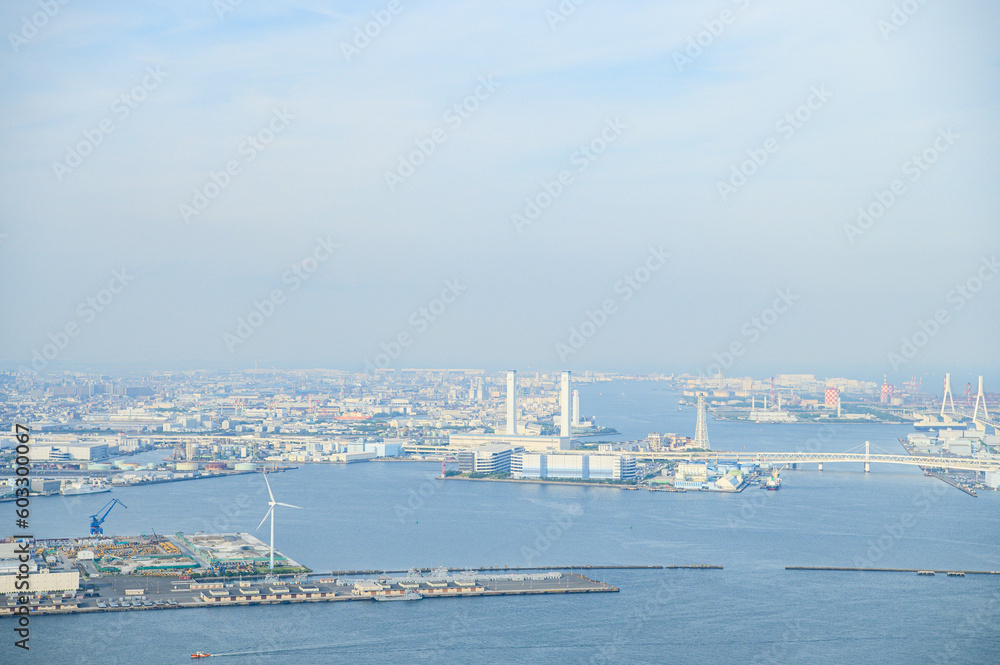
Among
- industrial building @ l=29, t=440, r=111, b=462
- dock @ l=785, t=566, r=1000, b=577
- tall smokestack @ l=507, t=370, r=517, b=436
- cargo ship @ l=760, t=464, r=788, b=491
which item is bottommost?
dock @ l=785, t=566, r=1000, b=577

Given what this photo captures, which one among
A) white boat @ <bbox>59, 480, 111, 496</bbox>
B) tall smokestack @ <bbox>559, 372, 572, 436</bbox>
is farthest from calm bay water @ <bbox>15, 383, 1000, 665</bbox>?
tall smokestack @ <bbox>559, 372, 572, 436</bbox>

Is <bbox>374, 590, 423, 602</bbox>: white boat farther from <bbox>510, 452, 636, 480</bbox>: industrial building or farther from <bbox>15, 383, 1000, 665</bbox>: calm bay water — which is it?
<bbox>510, 452, 636, 480</bbox>: industrial building

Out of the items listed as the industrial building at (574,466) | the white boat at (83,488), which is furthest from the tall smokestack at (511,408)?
the white boat at (83,488)

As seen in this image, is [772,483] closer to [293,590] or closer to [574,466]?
[574,466]

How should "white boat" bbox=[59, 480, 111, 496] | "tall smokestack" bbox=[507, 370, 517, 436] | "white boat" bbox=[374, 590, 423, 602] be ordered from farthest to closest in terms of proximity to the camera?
"tall smokestack" bbox=[507, 370, 517, 436] < "white boat" bbox=[59, 480, 111, 496] < "white boat" bbox=[374, 590, 423, 602]

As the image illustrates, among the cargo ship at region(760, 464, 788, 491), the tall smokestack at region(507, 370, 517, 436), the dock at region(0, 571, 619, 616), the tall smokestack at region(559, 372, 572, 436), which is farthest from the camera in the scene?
the tall smokestack at region(507, 370, 517, 436)

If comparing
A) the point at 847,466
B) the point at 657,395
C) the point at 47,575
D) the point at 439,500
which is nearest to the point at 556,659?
the point at 47,575
